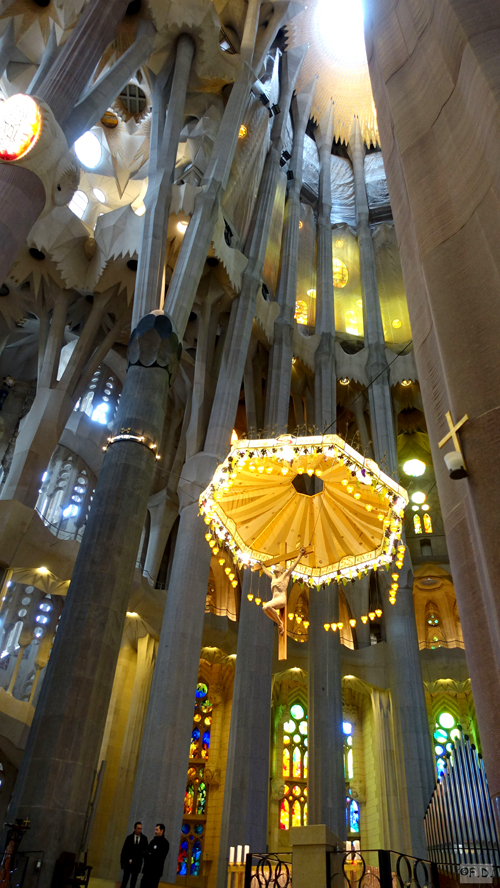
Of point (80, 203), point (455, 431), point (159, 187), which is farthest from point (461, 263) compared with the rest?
point (80, 203)

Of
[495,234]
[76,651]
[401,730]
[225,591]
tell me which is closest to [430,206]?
[495,234]

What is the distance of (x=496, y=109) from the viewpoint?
4.36m

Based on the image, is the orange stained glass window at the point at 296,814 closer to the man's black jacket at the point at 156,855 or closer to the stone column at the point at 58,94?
the man's black jacket at the point at 156,855

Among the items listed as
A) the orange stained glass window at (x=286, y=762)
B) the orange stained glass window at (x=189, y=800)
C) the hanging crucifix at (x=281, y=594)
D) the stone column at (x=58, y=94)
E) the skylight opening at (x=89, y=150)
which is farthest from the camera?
the skylight opening at (x=89, y=150)

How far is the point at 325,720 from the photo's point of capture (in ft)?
51.2

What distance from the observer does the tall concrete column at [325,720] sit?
580 inches

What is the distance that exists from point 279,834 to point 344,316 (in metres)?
19.0

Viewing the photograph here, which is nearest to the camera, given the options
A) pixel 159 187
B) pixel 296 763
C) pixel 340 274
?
pixel 159 187

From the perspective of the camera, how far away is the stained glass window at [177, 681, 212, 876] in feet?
59.1

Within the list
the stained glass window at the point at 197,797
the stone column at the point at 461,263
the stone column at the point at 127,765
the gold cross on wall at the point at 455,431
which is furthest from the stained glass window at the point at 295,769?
the gold cross on wall at the point at 455,431

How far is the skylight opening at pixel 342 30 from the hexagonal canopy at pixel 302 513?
23.7m

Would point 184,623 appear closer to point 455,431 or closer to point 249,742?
point 249,742

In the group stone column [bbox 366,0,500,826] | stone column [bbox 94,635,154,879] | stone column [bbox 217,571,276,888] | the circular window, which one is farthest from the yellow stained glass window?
stone column [bbox 366,0,500,826]

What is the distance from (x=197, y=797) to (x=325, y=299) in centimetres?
1744
